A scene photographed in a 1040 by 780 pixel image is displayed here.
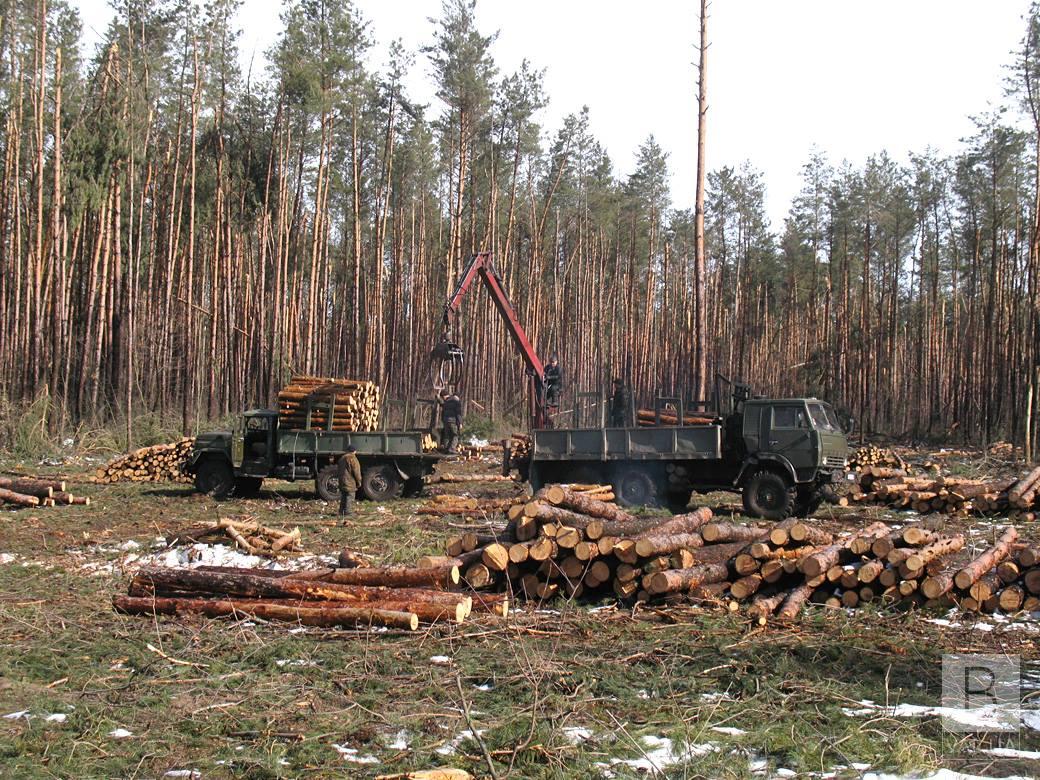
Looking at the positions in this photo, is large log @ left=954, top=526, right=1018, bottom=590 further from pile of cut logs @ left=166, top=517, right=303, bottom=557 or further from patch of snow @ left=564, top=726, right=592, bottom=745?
pile of cut logs @ left=166, top=517, right=303, bottom=557

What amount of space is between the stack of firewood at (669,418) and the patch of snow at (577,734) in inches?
452

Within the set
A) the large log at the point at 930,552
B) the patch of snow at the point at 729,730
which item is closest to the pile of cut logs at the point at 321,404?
the large log at the point at 930,552

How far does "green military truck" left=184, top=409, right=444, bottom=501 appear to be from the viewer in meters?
17.3

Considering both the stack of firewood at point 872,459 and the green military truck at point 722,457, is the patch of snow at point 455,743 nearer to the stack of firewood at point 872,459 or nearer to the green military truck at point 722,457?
the green military truck at point 722,457

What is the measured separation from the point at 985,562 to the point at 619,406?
407 inches

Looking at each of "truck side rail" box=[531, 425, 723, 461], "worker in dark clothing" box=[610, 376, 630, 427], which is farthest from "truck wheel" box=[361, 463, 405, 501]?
"worker in dark clothing" box=[610, 376, 630, 427]

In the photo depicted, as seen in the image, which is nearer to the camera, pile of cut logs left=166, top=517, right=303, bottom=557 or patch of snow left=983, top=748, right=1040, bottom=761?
patch of snow left=983, top=748, right=1040, bottom=761

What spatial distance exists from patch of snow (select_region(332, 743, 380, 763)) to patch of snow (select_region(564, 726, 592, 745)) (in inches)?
39.2

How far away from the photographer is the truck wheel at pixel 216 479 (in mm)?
17531

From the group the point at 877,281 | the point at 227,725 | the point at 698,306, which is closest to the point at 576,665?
the point at 227,725

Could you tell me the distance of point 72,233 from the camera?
2691 centimetres

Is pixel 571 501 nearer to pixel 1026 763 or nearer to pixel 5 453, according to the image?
pixel 1026 763

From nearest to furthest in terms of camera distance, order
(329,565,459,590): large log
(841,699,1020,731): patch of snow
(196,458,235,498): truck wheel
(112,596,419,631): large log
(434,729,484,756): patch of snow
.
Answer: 1. (434,729,484,756): patch of snow
2. (841,699,1020,731): patch of snow
3. (112,596,419,631): large log
4. (329,565,459,590): large log
5. (196,458,235,498): truck wheel

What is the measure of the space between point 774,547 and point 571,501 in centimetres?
254
